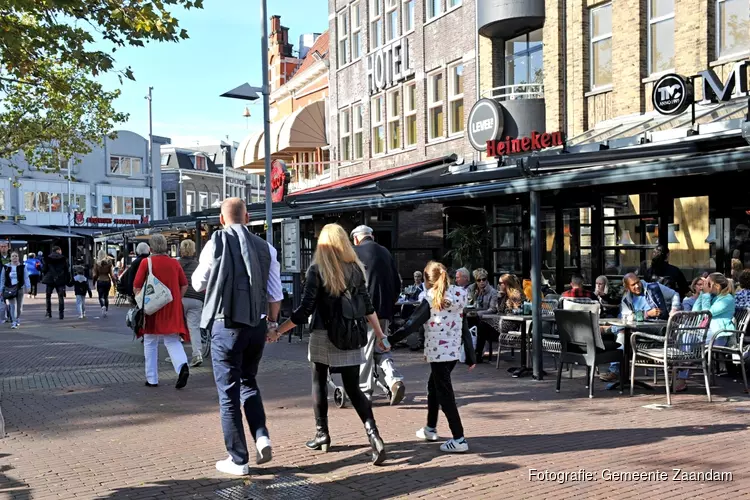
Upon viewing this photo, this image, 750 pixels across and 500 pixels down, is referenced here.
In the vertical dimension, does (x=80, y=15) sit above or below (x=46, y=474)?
above

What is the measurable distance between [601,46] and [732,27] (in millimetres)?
2888

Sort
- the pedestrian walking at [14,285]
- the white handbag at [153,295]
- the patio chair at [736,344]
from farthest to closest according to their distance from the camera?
the pedestrian walking at [14,285]
the white handbag at [153,295]
the patio chair at [736,344]

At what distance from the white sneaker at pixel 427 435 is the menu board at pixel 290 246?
343 inches

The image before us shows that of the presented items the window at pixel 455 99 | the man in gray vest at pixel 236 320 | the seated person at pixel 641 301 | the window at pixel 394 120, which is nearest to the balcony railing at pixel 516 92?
the window at pixel 455 99

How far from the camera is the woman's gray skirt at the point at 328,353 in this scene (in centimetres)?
575

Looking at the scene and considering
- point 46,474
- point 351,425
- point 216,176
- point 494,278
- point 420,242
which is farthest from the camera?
point 216,176

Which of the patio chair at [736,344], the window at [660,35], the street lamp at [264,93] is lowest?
the patio chair at [736,344]

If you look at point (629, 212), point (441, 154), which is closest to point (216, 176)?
point (441, 154)

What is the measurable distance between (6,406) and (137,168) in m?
55.3

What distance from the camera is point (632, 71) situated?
1463cm

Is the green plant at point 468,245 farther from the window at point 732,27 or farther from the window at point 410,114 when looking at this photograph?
the window at point 732,27

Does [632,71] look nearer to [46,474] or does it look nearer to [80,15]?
[80,15]

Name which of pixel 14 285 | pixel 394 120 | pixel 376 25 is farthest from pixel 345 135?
pixel 14 285

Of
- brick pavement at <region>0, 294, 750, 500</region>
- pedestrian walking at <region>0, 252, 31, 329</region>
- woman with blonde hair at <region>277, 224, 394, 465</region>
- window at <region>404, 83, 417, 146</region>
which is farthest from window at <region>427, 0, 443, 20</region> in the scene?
woman with blonde hair at <region>277, 224, 394, 465</region>
